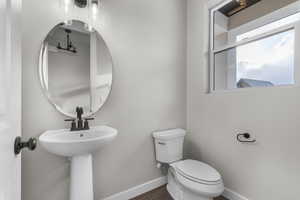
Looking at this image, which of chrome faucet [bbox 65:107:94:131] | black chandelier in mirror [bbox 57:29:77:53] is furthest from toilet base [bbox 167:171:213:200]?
black chandelier in mirror [bbox 57:29:77:53]

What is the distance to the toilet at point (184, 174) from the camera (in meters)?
1.30

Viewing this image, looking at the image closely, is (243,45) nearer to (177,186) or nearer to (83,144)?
(177,186)

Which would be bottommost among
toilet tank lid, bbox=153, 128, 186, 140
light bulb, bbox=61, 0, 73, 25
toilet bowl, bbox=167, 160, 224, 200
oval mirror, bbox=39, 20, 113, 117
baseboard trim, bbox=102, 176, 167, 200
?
baseboard trim, bbox=102, 176, 167, 200

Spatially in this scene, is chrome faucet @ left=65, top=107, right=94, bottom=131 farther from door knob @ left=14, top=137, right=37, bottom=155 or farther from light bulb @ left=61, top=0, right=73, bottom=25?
light bulb @ left=61, top=0, right=73, bottom=25

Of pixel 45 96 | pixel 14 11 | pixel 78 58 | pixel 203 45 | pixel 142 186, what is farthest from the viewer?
pixel 203 45

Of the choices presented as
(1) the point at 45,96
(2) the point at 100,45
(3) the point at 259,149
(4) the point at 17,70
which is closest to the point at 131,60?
(2) the point at 100,45

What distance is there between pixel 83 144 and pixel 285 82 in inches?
67.2

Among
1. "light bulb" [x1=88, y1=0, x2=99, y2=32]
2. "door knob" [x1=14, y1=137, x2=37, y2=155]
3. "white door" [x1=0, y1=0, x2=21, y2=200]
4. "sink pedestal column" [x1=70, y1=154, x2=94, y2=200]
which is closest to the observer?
"white door" [x1=0, y1=0, x2=21, y2=200]

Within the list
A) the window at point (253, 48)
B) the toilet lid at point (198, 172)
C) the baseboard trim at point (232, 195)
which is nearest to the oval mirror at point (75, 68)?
the toilet lid at point (198, 172)

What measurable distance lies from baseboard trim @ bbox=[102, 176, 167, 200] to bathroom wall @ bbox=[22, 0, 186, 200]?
50 mm

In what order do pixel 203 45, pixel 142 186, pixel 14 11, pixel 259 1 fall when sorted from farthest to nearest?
pixel 203 45 < pixel 142 186 < pixel 259 1 < pixel 14 11

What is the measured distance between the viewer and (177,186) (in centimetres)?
162

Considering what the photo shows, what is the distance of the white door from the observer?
493 mm

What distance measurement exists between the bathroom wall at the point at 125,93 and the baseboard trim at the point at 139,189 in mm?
50
